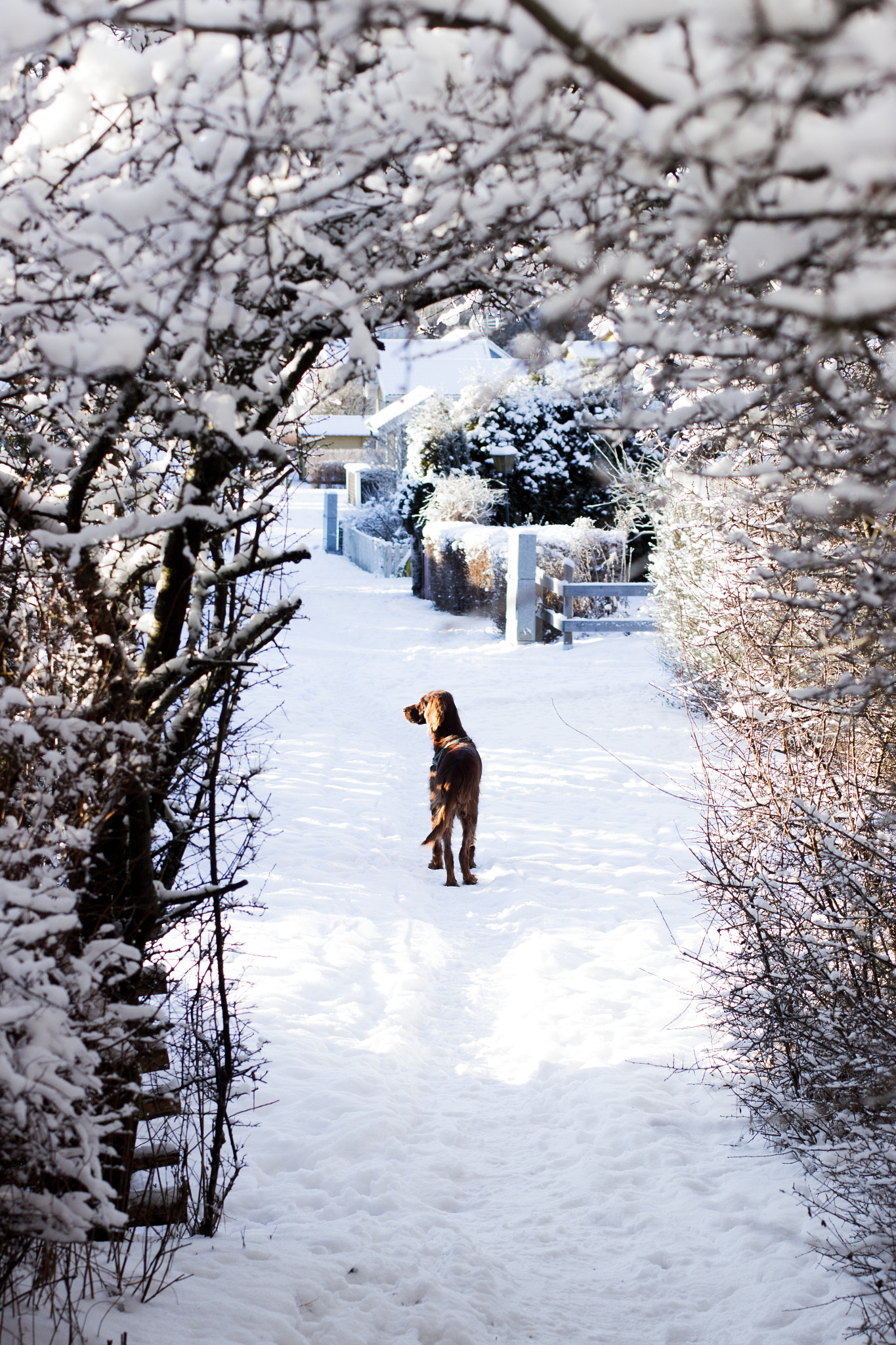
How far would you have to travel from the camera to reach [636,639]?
15.4 m

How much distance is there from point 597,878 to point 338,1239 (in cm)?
420

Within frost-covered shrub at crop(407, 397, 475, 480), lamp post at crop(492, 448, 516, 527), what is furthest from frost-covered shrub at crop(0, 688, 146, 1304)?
frost-covered shrub at crop(407, 397, 475, 480)

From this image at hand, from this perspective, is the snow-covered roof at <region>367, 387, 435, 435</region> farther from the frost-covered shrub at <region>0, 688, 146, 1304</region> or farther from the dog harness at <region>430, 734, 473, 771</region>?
the frost-covered shrub at <region>0, 688, 146, 1304</region>

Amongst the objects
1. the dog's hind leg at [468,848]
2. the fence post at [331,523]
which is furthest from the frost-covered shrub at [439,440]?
the dog's hind leg at [468,848]

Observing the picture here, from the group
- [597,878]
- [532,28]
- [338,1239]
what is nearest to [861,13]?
[532,28]

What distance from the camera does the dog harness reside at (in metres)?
7.80

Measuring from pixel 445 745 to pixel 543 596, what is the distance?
8.09 metres

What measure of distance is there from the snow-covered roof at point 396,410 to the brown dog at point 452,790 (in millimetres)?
20728

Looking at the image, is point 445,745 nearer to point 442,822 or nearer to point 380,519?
point 442,822

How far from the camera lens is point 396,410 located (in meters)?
31.7

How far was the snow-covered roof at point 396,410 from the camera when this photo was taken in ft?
94.8

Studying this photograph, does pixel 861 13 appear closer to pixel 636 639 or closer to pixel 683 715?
pixel 683 715

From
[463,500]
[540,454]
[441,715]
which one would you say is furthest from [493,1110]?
[540,454]

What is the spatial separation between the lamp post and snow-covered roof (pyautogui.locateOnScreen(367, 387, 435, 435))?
24.6 feet
